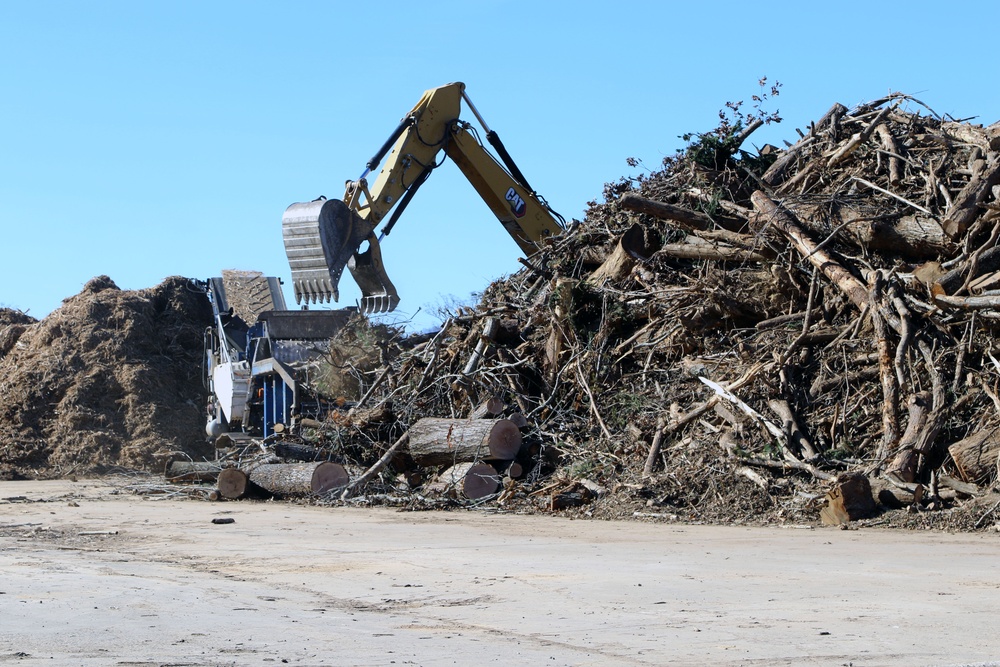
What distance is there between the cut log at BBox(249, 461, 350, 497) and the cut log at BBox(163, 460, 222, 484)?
1809 mm

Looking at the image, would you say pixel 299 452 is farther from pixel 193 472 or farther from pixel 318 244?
pixel 318 244

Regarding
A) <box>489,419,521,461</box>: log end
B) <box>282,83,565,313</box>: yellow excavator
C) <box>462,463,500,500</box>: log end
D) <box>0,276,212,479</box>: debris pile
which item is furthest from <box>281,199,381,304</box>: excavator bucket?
<box>0,276,212,479</box>: debris pile

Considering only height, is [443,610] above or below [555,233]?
below

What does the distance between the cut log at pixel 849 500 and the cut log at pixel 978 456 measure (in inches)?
36.6

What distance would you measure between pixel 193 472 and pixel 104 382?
368 inches

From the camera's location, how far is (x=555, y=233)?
19391 mm

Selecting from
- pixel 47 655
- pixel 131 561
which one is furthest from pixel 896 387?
pixel 47 655

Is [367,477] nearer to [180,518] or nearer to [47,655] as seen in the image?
[180,518]

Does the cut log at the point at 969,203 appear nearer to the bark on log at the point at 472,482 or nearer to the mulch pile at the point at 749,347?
the mulch pile at the point at 749,347

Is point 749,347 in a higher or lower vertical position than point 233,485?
higher

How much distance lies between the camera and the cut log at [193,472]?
57.5 feet

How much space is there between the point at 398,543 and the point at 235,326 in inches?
476

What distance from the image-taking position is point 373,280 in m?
17.4

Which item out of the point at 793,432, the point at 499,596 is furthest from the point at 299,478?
the point at 499,596
